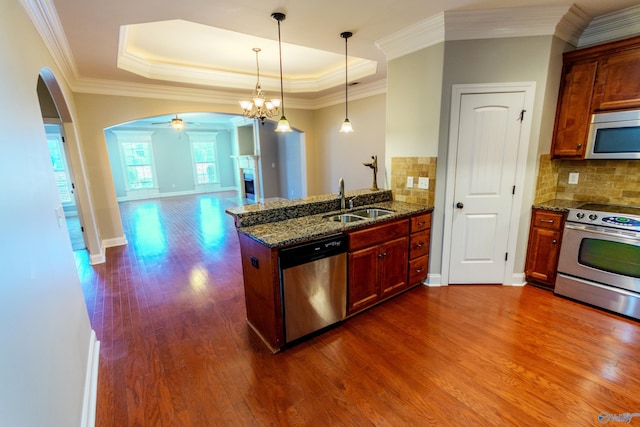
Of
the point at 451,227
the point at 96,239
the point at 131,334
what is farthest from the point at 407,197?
the point at 96,239

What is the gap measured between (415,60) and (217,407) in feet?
11.6

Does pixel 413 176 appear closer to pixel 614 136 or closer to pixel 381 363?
Answer: pixel 614 136

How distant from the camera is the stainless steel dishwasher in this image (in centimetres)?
215

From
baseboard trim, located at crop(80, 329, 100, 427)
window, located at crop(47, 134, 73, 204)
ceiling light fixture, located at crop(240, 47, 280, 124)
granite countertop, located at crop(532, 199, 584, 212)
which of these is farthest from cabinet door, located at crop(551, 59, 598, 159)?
window, located at crop(47, 134, 73, 204)

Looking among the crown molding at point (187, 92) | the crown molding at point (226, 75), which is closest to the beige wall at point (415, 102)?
the crown molding at point (226, 75)

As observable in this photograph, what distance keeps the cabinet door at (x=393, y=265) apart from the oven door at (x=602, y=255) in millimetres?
1586

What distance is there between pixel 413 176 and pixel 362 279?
1.40 metres

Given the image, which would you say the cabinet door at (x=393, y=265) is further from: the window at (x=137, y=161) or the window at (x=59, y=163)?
the window at (x=137, y=161)

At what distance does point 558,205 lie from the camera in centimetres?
300

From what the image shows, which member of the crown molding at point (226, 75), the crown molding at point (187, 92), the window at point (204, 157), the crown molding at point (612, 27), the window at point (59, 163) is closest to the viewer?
the crown molding at point (612, 27)

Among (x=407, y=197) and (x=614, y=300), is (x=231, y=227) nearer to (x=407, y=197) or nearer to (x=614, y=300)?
(x=407, y=197)

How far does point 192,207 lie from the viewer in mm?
8438

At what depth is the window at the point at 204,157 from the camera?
11.1 m

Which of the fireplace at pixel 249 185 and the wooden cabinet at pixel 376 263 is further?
the fireplace at pixel 249 185
